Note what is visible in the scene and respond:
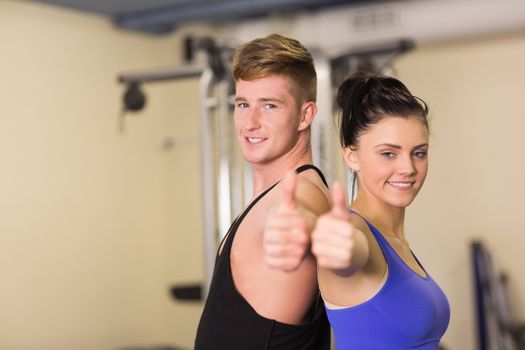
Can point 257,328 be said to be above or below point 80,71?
below

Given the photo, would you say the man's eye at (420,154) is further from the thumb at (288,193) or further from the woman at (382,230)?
the thumb at (288,193)

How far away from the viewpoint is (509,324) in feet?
12.2

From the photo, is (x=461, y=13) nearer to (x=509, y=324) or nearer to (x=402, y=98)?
(x=509, y=324)

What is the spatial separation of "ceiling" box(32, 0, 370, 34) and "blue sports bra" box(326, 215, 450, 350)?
2.95m

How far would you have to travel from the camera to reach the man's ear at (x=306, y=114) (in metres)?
1.62

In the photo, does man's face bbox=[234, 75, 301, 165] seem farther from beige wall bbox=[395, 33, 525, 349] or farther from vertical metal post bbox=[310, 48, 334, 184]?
beige wall bbox=[395, 33, 525, 349]

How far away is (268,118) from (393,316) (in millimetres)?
488

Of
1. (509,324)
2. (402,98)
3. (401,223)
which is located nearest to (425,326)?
(401,223)

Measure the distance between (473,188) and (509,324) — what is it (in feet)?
2.82

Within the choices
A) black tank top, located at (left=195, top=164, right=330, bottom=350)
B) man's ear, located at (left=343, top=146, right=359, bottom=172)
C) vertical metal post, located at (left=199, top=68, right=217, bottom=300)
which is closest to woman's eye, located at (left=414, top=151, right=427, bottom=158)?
man's ear, located at (left=343, top=146, right=359, bottom=172)

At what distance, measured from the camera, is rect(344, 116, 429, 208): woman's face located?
1.49 meters

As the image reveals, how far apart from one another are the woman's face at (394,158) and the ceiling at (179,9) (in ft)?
9.11

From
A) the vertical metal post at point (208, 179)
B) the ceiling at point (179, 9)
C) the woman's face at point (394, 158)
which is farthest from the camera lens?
the ceiling at point (179, 9)

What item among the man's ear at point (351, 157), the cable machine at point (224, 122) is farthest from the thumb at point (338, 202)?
the cable machine at point (224, 122)
